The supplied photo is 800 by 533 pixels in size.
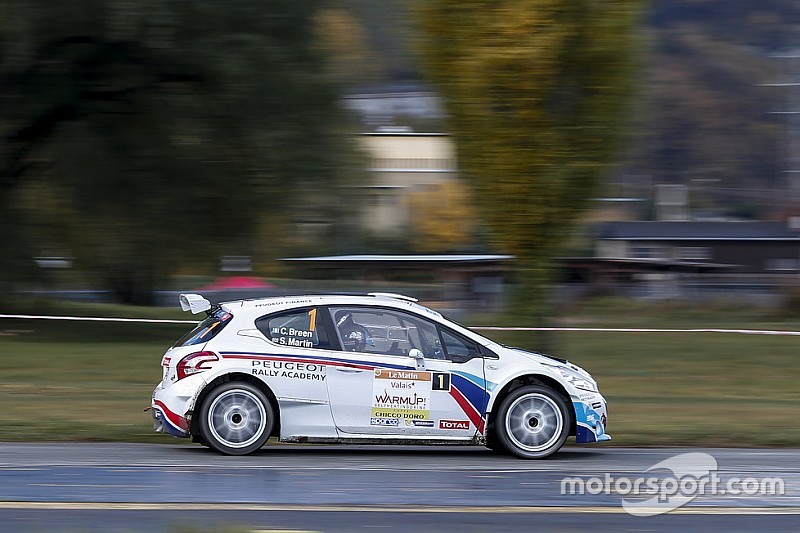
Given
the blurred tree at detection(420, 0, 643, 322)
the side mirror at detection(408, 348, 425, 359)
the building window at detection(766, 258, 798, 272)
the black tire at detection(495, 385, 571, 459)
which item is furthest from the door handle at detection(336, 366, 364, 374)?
the building window at detection(766, 258, 798, 272)

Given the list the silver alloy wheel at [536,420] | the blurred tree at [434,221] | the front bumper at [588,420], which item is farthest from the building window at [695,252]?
the silver alloy wheel at [536,420]

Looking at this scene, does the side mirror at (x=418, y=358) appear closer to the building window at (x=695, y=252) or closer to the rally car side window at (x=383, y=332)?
the rally car side window at (x=383, y=332)

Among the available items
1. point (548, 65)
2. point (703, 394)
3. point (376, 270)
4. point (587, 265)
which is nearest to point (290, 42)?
point (548, 65)

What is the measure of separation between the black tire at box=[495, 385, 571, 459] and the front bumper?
0.36 feet

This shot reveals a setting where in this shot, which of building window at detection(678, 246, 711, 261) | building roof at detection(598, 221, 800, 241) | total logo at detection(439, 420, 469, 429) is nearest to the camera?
total logo at detection(439, 420, 469, 429)

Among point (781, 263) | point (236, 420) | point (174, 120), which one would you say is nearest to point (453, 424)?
point (236, 420)

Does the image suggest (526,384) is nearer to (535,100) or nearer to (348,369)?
(348,369)

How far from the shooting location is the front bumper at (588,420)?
34.4ft

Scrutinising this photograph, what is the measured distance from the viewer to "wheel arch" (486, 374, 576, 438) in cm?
1040

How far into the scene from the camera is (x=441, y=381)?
10336mm

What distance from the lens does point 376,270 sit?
174ft

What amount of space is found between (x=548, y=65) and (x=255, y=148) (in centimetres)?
744

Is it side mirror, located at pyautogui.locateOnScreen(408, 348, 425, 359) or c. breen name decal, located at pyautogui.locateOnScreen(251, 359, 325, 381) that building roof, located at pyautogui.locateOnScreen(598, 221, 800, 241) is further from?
c. breen name decal, located at pyautogui.locateOnScreen(251, 359, 325, 381)

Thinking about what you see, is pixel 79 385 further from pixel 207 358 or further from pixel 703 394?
pixel 703 394
